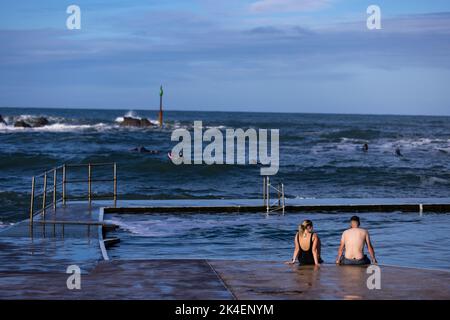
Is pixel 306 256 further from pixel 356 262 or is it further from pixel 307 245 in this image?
pixel 356 262

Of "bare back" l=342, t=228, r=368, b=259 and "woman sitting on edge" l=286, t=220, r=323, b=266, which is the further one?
"woman sitting on edge" l=286, t=220, r=323, b=266

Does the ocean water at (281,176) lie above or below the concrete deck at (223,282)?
below

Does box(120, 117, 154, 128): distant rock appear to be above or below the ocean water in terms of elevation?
above

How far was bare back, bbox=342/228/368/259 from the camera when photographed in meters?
11.9

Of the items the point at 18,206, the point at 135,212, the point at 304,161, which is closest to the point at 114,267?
the point at 135,212

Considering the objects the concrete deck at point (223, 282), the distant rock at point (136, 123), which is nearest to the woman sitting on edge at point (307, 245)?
the concrete deck at point (223, 282)

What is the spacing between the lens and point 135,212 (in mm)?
21484

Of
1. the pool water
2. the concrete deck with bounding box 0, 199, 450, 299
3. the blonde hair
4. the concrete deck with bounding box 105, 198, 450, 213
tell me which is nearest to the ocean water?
the pool water

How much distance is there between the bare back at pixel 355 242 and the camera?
11898 mm

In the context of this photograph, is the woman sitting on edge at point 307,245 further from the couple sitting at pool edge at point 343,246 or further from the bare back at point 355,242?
the bare back at point 355,242

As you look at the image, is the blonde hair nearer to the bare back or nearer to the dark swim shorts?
the bare back

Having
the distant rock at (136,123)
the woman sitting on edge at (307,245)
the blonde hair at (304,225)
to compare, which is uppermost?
the distant rock at (136,123)
